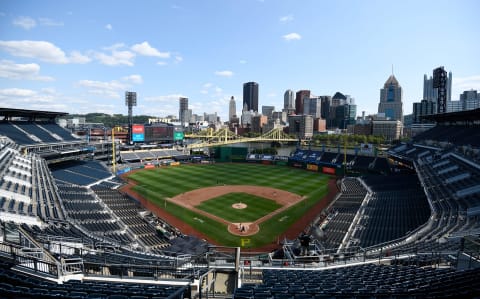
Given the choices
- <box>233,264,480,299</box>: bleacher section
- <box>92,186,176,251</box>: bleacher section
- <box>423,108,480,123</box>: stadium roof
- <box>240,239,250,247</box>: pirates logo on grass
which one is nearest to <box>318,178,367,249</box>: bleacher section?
<box>240,239,250,247</box>: pirates logo on grass

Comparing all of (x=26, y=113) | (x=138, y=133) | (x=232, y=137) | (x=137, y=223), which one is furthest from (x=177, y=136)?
(x=137, y=223)

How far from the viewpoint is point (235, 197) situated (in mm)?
44375

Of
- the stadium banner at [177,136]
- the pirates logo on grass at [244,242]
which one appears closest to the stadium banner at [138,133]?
the stadium banner at [177,136]

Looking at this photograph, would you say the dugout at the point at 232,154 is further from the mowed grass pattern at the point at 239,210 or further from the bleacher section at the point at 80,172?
the mowed grass pattern at the point at 239,210

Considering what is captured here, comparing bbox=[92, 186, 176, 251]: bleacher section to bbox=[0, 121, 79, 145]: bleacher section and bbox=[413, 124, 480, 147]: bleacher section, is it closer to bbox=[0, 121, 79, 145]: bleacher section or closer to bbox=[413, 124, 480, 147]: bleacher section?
bbox=[0, 121, 79, 145]: bleacher section

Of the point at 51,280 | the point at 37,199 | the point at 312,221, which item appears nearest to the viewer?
the point at 51,280

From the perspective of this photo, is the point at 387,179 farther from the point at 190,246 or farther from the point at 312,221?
the point at 190,246

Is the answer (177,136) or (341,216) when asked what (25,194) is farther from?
(177,136)

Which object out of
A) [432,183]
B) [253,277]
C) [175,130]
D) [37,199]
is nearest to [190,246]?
[253,277]

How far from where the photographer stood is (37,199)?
70.1 feet

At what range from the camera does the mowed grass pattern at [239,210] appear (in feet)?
117

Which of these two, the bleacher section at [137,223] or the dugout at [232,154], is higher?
the dugout at [232,154]

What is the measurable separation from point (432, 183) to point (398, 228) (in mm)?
9740

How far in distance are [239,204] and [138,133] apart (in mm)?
57991
